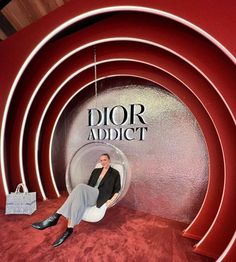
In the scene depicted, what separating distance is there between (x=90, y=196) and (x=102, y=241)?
63 cm

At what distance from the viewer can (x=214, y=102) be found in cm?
281

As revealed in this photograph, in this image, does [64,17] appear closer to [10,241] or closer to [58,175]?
[10,241]

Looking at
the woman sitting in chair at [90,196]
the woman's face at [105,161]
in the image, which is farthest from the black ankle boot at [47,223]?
the woman's face at [105,161]

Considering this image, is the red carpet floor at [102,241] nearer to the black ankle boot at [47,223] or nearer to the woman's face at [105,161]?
the black ankle boot at [47,223]

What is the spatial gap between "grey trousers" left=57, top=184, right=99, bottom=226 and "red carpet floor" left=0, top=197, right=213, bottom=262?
0.28 metres

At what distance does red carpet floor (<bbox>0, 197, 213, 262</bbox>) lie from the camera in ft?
8.71

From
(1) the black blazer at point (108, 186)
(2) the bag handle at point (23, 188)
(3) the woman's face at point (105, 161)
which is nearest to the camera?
(1) the black blazer at point (108, 186)

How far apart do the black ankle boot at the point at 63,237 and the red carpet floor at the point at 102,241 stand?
5 cm

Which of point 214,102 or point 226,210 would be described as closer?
point 226,210

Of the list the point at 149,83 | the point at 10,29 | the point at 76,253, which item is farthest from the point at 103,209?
the point at 10,29

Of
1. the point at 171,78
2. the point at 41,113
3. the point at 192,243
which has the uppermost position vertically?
the point at 171,78

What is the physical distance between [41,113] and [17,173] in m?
1.23

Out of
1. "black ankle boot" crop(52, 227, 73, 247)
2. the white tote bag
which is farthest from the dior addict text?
"black ankle boot" crop(52, 227, 73, 247)

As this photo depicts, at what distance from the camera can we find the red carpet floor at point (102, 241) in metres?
2.66
